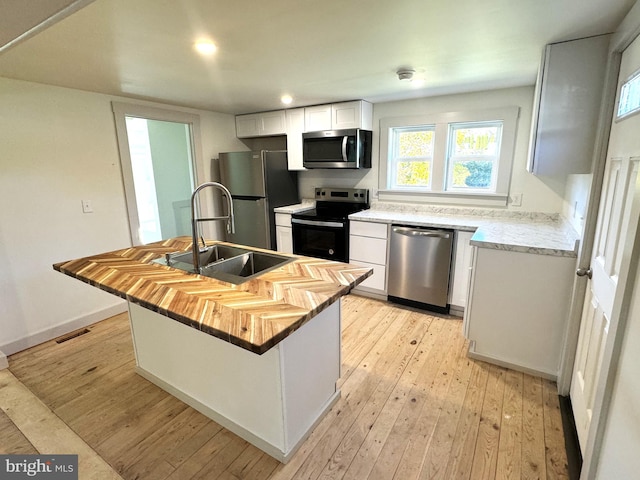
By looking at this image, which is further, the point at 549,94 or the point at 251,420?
the point at 549,94

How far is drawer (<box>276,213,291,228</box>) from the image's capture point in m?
3.74

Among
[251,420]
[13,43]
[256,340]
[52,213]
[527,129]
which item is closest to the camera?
[256,340]

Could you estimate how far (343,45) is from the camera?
1.81 meters

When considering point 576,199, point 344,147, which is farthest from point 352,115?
point 576,199

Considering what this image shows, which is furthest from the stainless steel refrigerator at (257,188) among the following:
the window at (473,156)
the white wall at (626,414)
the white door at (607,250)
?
the white wall at (626,414)

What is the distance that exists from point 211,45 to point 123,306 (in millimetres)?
2683

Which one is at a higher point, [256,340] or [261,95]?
[261,95]

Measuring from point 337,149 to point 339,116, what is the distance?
0.35 metres

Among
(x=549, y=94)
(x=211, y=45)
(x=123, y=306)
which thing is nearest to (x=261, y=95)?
(x=211, y=45)

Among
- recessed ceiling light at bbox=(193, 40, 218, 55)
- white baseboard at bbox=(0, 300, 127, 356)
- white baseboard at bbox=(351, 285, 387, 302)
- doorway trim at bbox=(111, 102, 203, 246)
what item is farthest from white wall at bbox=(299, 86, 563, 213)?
white baseboard at bbox=(0, 300, 127, 356)

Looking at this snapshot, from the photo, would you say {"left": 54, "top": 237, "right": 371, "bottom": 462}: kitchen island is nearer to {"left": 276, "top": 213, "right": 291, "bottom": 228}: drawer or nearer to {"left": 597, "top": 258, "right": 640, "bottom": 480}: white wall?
{"left": 597, "top": 258, "right": 640, "bottom": 480}: white wall

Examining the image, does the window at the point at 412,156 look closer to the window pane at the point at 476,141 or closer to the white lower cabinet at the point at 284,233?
the window pane at the point at 476,141

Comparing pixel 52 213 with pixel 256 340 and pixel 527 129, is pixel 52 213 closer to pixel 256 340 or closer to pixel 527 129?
pixel 256 340

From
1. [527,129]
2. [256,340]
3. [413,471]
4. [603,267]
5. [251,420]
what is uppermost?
[527,129]
